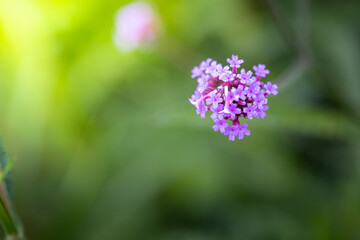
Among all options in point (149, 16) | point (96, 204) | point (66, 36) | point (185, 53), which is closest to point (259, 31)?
point (185, 53)

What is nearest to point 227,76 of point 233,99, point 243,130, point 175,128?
point 233,99

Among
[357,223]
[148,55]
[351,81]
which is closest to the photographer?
[357,223]

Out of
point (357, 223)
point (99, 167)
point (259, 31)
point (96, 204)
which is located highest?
point (259, 31)

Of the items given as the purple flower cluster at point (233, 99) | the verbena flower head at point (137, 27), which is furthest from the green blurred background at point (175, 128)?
the purple flower cluster at point (233, 99)

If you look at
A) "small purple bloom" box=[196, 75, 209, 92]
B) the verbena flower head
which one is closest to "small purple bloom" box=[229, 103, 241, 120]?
"small purple bloom" box=[196, 75, 209, 92]

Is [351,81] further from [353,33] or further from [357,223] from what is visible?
[357,223]

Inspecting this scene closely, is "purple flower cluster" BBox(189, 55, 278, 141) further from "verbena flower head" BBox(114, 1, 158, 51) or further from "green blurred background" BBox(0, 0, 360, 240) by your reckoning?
"verbena flower head" BBox(114, 1, 158, 51)

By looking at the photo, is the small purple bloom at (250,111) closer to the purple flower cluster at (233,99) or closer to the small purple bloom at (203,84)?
the purple flower cluster at (233,99)
